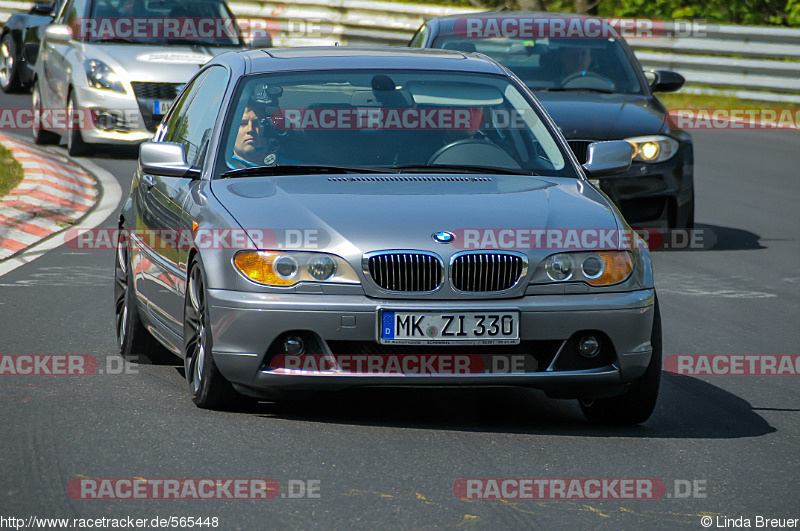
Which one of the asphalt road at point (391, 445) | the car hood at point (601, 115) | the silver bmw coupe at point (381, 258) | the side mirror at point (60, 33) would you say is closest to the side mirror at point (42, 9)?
the side mirror at point (60, 33)

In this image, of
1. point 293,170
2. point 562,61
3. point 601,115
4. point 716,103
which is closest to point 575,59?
point 562,61

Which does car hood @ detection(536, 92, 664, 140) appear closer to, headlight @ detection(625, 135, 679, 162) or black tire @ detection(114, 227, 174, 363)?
headlight @ detection(625, 135, 679, 162)

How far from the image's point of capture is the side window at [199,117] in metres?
6.91

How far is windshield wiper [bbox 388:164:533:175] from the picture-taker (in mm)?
6656

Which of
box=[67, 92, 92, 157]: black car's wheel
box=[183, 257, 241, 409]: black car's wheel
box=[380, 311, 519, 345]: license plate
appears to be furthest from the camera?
box=[67, 92, 92, 157]: black car's wheel

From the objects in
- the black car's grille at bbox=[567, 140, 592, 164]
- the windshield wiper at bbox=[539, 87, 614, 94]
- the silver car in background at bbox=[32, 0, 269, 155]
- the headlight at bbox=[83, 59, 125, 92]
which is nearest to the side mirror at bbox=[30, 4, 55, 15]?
the silver car in background at bbox=[32, 0, 269, 155]

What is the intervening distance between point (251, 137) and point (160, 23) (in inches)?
412

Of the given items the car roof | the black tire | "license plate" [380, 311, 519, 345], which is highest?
the car roof

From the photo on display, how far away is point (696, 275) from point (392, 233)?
17.5ft

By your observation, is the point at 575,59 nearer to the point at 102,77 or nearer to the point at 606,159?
the point at 102,77

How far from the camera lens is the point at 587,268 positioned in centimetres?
587

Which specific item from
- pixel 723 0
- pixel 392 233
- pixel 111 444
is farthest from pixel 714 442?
pixel 723 0

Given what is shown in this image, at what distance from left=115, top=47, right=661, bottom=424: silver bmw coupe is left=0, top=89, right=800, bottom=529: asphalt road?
224 millimetres

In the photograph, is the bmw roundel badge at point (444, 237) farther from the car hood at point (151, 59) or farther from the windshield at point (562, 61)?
the car hood at point (151, 59)
